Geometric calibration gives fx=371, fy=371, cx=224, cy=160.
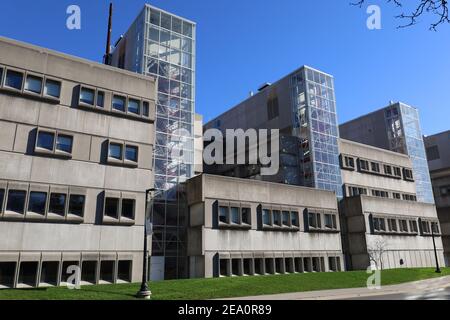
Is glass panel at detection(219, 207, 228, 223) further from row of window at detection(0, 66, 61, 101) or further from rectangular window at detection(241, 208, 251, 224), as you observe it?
row of window at detection(0, 66, 61, 101)

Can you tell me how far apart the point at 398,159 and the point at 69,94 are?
5225 cm

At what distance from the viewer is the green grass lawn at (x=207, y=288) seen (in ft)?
66.9

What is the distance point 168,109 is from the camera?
133ft

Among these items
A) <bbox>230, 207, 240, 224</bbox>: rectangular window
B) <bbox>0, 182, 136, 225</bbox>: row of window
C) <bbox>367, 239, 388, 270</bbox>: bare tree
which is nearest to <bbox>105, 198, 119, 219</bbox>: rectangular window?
<bbox>0, 182, 136, 225</bbox>: row of window

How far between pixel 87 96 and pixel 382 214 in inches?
1579

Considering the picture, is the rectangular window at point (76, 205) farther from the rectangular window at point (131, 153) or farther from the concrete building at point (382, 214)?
the concrete building at point (382, 214)

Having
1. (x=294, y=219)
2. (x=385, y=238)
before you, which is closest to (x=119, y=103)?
(x=294, y=219)

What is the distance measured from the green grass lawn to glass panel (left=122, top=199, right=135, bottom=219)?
6340 millimetres

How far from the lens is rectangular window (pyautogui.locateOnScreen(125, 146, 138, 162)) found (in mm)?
31788

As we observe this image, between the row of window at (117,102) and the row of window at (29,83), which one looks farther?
the row of window at (117,102)

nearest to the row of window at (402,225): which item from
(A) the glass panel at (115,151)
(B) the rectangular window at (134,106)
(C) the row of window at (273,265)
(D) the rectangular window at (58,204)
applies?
(C) the row of window at (273,265)

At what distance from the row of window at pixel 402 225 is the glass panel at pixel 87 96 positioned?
123ft
